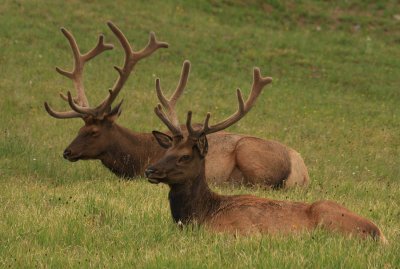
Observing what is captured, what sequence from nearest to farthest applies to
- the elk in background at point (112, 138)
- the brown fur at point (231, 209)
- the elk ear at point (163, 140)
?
1. the brown fur at point (231, 209)
2. the elk ear at point (163, 140)
3. the elk in background at point (112, 138)

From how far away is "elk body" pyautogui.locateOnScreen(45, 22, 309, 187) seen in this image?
508 inches

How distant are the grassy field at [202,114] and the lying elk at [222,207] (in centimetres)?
25

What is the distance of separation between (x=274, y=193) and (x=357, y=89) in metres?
15.8

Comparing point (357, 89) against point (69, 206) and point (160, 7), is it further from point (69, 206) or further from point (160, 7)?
point (69, 206)

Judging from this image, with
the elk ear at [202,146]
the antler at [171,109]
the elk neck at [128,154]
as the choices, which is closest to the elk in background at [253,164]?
the elk neck at [128,154]

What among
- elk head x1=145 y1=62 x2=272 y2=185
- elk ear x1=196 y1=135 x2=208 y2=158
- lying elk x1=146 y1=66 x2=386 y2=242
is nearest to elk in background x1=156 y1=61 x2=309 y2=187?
A: lying elk x1=146 y1=66 x2=386 y2=242

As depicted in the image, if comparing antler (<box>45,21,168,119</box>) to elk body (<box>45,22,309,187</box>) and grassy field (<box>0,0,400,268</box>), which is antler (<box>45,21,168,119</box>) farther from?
grassy field (<box>0,0,400,268</box>)

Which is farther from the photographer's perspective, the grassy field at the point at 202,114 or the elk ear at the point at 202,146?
the elk ear at the point at 202,146

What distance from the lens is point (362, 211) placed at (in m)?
10.1

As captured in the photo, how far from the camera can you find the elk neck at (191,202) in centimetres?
884

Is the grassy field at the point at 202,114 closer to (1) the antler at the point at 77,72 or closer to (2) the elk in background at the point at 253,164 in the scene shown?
(2) the elk in background at the point at 253,164

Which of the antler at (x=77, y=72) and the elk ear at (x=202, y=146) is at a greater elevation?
the elk ear at (x=202, y=146)

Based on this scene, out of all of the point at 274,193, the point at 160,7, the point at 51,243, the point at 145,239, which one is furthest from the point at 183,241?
the point at 160,7

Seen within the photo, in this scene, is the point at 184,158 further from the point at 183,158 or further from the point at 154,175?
the point at 154,175
